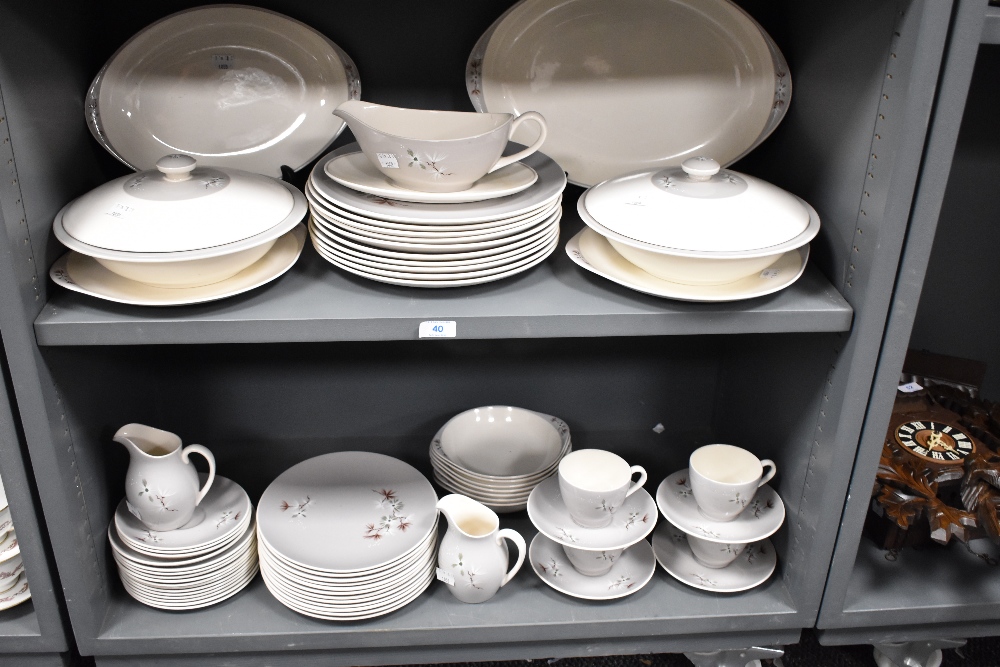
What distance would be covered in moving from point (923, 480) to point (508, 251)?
0.71m

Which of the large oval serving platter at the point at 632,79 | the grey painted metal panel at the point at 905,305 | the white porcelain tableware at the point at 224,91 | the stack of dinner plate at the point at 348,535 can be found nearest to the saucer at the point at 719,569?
the grey painted metal panel at the point at 905,305

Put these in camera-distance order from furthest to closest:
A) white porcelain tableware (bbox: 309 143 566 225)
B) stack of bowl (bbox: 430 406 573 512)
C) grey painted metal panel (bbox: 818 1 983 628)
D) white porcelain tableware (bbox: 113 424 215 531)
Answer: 1. stack of bowl (bbox: 430 406 573 512)
2. white porcelain tableware (bbox: 113 424 215 531)
3. white porcelain tableware (bbox: 309 143 566 225)
4. grey painted metal panel (bbox: 818 1 983 628)

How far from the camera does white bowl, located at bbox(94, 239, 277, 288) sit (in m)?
1.00

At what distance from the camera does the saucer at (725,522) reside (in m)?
1.27

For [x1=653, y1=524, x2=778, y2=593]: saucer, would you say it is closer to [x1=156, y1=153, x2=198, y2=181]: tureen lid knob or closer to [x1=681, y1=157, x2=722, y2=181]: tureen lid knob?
[x1=681, y1=157, x2=722, y2=181]: tureen lid knob

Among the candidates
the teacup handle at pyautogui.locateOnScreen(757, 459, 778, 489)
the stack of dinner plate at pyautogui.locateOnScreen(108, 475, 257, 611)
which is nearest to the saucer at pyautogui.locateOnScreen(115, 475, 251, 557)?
the stack of dinner plate at pyautogui.locateOnScreen(108, 475, 257, 611)

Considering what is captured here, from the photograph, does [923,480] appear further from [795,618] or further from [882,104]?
[882,104]

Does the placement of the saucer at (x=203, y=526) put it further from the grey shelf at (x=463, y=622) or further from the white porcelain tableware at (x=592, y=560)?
the white porcelain tableware at (x=592, y=560)

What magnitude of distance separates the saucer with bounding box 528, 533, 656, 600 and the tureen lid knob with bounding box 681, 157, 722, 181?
61 centimetres

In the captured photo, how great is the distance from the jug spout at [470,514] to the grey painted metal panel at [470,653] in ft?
0.59

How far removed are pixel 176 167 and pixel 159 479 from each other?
45cm

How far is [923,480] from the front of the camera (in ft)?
4.14

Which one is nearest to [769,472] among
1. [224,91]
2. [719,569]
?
[719,569]

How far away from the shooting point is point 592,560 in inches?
51.1
